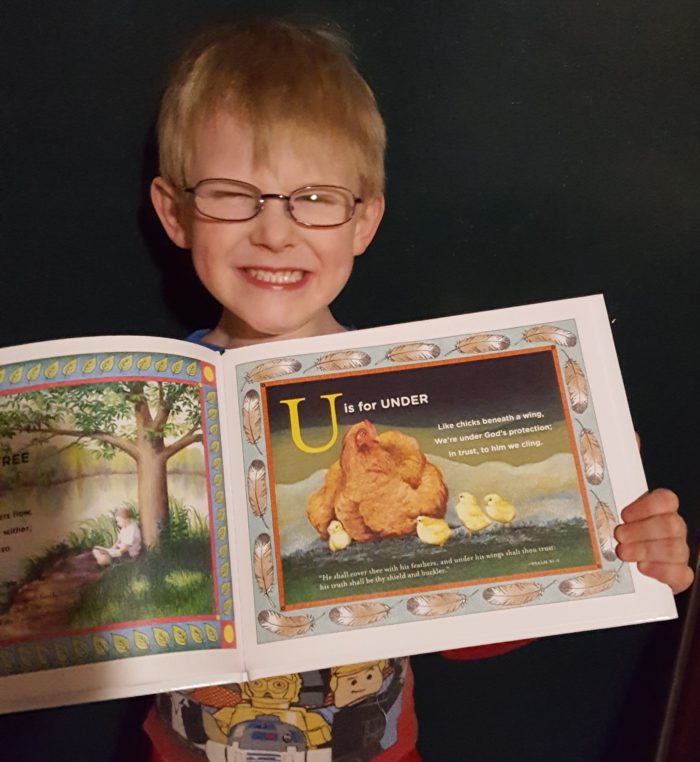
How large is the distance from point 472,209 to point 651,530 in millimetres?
438

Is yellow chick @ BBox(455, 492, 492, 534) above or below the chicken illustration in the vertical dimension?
below

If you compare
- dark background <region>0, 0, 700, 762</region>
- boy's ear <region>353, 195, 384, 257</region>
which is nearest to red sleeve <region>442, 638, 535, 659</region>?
dark background <region>0, 0, 700, 762</region>

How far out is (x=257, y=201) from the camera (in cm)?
79

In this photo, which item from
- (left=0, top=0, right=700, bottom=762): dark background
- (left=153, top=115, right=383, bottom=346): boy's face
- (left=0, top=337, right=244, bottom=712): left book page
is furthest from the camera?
(left=0, top=0, right=700, bottom=762): dark background

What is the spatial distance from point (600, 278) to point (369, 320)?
0.96 ft

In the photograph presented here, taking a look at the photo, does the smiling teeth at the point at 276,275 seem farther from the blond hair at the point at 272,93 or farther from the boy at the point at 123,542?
the boy at the point at 123,542

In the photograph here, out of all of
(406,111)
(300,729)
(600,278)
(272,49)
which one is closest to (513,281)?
(600,278)

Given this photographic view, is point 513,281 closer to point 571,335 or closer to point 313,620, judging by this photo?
point 571,335

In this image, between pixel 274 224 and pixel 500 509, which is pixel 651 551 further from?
pixel 274 224

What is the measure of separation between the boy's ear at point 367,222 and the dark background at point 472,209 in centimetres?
5

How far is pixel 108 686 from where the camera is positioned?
0.68m

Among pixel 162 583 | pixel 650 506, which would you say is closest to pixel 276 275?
pixel 162 583

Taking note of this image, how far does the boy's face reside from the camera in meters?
0.79

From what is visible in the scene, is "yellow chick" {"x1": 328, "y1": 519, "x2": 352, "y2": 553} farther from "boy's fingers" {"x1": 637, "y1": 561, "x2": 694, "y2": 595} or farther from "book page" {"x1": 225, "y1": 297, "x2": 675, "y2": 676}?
"boy's fingers" {"x1": 637, "y1": 561, "x2": 694, "y2": 595}
